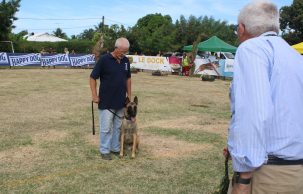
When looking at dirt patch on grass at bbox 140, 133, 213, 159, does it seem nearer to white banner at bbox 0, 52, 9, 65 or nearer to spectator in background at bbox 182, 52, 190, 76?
spectator in background at bbox 182, 52, 190, 76

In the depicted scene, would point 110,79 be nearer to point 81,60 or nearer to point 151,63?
point 151,63

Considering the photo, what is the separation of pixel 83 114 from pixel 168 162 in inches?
192

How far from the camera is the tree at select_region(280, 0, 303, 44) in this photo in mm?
42281

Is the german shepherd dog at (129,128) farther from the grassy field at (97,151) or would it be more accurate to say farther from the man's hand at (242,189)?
the man's hand at (242,189)

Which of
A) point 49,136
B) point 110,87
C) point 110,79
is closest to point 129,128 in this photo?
point 110,87

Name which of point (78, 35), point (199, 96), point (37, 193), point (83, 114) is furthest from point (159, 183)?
point (78, 35)

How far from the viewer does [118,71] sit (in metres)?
7.04

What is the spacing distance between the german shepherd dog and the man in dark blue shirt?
11cm

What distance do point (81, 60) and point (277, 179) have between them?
1295 inches

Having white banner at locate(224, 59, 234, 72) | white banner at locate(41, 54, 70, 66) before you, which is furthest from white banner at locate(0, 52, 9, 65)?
white banner at locate(224, 59, 234, 72)

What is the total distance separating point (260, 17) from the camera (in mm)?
2367

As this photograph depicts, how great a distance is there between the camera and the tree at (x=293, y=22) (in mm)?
42281

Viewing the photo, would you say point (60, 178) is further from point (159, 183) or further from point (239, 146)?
point (239, 146)

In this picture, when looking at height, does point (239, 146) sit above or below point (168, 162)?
above
